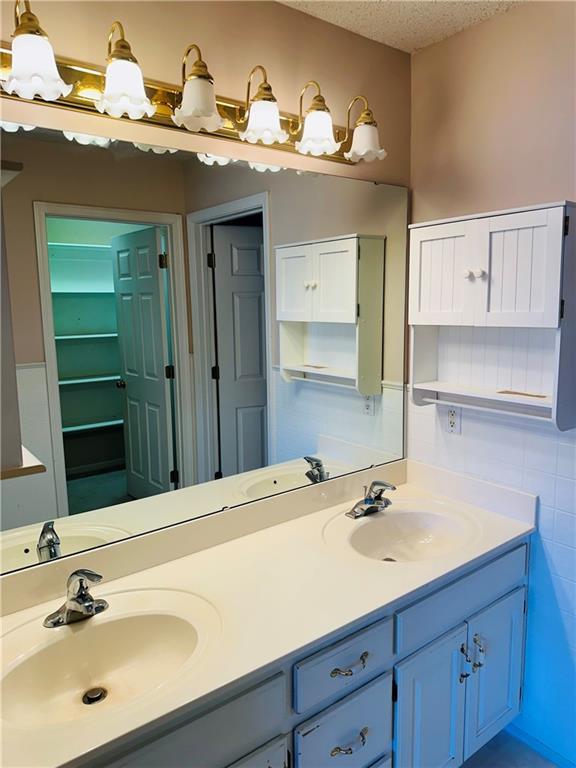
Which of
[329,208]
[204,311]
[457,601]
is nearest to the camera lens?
[457,601]

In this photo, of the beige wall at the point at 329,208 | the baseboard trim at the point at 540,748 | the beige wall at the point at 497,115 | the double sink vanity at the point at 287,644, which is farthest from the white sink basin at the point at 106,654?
the beige wall at the point at 497,115

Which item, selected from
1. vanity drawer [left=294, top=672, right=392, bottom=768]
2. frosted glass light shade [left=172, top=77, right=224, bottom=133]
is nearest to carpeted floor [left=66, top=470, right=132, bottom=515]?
vanity drawer [left=294, top=672, right=392, bottom=768]

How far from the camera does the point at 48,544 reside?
53.8 inches

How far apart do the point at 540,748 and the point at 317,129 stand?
2.25m

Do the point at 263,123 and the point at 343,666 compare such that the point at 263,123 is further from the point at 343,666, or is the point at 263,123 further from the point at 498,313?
the point at 343,666

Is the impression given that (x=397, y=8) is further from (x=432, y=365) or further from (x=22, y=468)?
(x=22, y=468)

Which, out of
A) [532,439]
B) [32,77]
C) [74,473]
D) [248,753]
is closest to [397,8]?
[32,77]

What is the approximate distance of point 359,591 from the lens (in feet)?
4.50

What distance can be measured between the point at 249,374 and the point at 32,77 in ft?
3.31

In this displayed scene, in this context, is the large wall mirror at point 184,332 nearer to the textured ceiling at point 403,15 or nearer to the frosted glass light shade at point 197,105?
the frosted glass light shade at point 197,105

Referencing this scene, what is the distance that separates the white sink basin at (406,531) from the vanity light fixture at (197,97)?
50.9 inches

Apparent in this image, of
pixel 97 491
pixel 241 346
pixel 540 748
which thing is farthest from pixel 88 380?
pixel 540 748

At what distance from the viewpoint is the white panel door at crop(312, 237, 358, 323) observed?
192cm

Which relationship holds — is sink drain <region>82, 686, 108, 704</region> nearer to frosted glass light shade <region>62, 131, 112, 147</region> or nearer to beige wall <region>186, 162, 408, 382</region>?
beige wall <region>186, 162, 408, 382</region>
